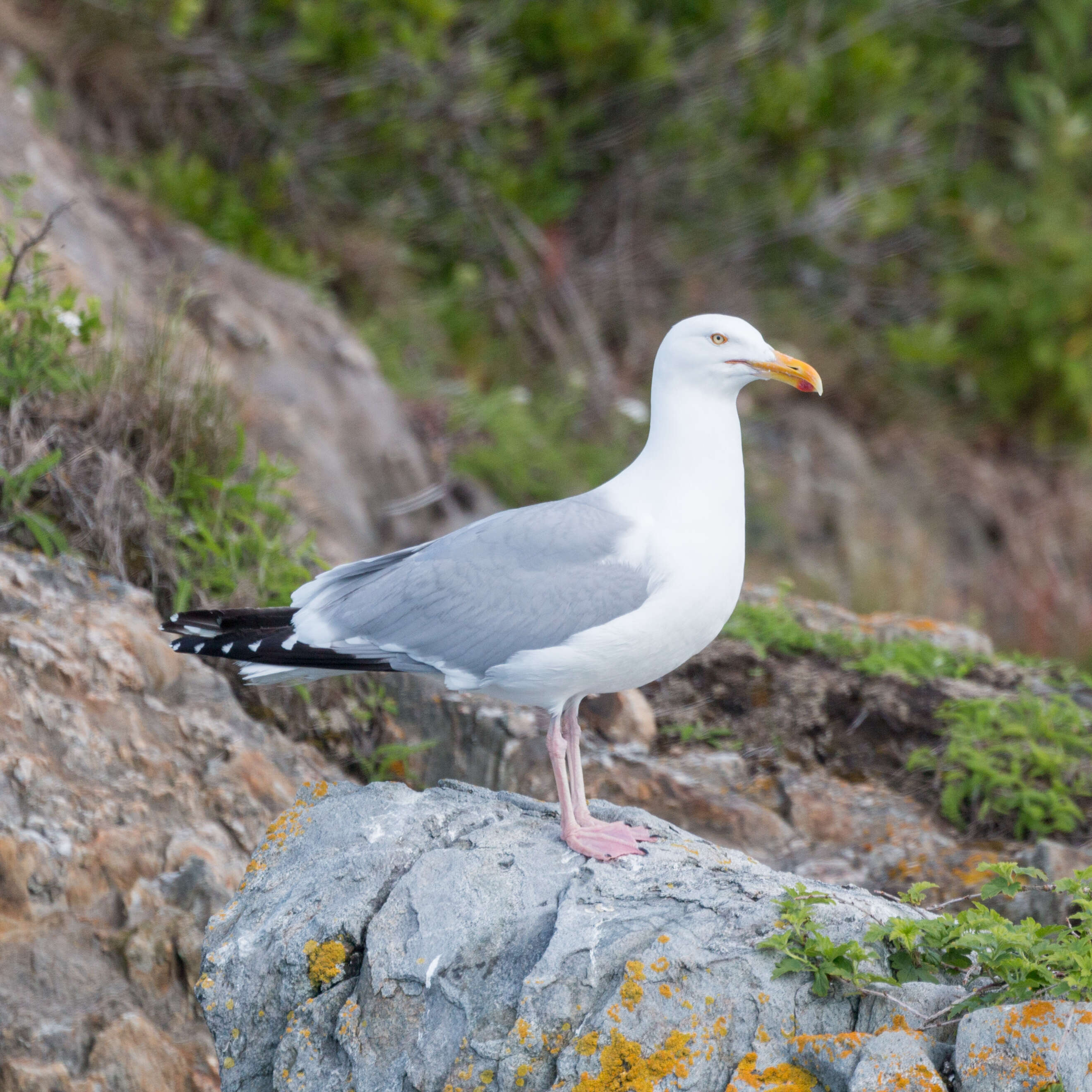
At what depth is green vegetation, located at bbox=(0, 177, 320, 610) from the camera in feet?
14.4

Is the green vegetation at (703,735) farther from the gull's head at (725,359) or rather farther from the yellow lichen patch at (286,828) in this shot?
the yellow lichen patch at (286,828)

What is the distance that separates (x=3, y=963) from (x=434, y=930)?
1.22 m

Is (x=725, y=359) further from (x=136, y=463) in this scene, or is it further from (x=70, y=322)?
(x=70, y=322)

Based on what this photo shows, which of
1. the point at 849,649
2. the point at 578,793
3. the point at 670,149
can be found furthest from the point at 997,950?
the point at 670,149

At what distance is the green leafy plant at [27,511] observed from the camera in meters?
4.24

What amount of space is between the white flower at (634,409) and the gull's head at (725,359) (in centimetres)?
404

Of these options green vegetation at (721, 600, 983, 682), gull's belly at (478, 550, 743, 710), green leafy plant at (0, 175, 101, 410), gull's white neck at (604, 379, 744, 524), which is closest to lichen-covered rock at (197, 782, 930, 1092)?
gull's belly at (478, 550, 743, 710)

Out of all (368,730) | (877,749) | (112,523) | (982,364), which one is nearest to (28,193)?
(112,523)

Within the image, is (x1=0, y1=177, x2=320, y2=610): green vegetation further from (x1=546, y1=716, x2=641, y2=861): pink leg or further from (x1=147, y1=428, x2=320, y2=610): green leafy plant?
(x1=546, y1=716, x2=641, y2=861): pink leg

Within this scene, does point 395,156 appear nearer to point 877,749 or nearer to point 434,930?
point 877,749

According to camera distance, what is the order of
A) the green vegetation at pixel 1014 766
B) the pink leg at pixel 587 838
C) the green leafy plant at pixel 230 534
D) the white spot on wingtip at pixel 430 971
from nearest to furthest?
the white spot on wingtip at pixel 430 971 < the pink leg at pixel 587 838 < the green vegetation at pixel 1014 766 < the green leafy plant at pixel 230 534

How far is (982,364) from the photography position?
10.7 m

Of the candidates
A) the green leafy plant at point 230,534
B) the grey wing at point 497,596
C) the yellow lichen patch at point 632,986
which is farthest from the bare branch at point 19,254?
the yellow lichen patch at point 632,986

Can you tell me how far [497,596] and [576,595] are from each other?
8.5 inches
